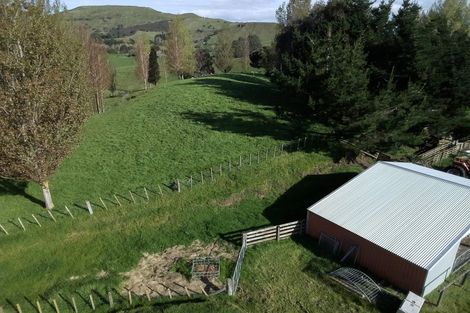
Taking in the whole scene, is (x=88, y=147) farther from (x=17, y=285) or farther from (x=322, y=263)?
(x=322, y=263)

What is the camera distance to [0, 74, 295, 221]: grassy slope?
29625mm

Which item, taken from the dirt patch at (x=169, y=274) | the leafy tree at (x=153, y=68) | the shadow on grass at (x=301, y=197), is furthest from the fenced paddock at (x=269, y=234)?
the leafy tree at (x=153, y=68)

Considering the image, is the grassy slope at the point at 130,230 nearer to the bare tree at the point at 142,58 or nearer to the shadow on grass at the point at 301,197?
the shadow on grass at the point at 301,197

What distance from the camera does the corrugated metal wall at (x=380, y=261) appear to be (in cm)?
1779

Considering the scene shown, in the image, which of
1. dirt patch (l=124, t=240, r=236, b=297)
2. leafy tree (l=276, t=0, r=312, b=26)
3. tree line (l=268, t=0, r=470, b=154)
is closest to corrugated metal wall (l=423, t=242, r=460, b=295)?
dirt patch (l=124, t=240, r=236, b=297)

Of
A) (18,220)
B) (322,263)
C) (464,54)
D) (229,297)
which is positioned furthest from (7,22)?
(464,54)

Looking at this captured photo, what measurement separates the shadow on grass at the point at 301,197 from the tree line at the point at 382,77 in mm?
4208

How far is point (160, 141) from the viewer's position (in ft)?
123

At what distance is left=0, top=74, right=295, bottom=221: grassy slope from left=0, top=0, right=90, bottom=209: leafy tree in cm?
448

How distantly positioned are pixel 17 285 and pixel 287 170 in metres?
21.0

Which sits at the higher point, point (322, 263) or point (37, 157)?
point (37, 157)

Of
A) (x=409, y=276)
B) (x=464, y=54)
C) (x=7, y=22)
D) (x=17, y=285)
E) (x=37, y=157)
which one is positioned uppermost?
(x=7, y=22)

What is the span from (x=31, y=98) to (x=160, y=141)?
1521cm

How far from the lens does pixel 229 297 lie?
1830cm
